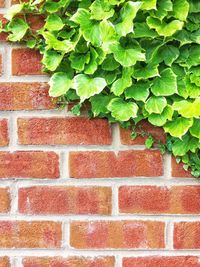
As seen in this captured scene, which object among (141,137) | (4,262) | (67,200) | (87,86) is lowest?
(4,262)

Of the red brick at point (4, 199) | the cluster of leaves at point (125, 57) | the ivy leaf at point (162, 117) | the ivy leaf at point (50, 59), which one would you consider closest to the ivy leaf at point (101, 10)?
the cluster of leaves at point (125, 57)

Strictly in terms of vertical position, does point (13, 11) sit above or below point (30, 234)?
above

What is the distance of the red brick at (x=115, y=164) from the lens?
3.87 feet

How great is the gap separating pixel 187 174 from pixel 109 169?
196 millimetres

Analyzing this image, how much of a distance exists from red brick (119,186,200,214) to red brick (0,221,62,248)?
0.59ft

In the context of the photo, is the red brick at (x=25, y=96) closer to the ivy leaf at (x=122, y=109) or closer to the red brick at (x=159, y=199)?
the ivy leaf at (x=122, y=109)

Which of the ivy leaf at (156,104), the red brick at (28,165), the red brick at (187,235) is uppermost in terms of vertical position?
the ivy leaf at (156,104)

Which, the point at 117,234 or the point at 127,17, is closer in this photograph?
the point at 127,17

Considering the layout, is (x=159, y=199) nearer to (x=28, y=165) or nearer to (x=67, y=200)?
(x=67, y=200)

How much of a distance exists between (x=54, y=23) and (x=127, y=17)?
177 millimetres

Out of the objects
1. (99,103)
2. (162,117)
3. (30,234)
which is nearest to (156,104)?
(162,117)

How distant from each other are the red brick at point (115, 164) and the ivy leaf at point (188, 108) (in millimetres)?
133

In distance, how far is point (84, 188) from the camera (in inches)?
46.6

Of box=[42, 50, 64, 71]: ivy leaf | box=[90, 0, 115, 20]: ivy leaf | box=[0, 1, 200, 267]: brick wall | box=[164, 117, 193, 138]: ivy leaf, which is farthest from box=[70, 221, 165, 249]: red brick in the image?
box=[90, 0, 115, 20]: ivy leaf
